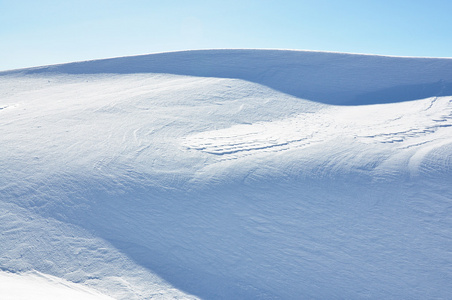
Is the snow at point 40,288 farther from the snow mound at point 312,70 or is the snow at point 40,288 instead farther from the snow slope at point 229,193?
the snow mound at point 312,70

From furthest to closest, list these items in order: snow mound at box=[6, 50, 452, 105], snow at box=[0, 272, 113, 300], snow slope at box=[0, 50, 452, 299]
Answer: snow mound at box=[6, 50, 452, 105], snow slope at box=[0, 50, 452, 299], snow at box=[0, 272, 113, 300]

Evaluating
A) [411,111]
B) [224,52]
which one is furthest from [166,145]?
[224,52]

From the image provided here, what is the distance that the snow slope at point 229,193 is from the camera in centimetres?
237

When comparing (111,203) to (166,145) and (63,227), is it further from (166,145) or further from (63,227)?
(166,145)

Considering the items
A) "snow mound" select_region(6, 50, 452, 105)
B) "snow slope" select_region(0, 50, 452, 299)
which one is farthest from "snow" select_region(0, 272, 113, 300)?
"snow mound" select_region(6, 50, 452, 105)

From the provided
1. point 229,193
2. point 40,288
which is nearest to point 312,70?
point 229,193

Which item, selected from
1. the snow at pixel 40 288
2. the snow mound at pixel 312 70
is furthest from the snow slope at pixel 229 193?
the snow mound at pixel 312 70

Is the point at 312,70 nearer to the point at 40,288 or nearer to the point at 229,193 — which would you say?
the point at 229,193

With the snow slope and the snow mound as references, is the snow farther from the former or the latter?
the snow mound

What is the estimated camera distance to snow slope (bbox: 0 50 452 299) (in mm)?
→ 2367

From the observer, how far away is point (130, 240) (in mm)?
2564

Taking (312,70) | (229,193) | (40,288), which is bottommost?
(40,288)

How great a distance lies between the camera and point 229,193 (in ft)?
10.1

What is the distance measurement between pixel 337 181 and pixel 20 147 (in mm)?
2977
